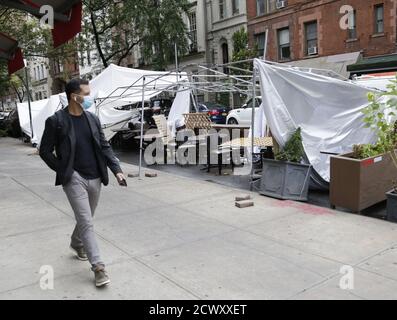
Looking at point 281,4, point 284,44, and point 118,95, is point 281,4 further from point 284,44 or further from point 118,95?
point 118,95

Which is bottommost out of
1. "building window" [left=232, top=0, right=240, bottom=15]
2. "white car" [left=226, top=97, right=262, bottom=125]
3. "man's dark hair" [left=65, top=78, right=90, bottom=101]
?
"white car" [left=226, top=97, right=262, bottom=125]

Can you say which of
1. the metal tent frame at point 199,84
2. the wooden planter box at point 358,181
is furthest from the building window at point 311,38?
the wooden planter box at point 358,181

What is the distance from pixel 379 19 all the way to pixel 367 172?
57.6 feet

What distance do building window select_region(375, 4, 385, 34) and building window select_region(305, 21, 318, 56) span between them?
12.1 ft

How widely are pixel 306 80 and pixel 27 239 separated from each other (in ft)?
17.3

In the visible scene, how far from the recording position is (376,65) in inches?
768

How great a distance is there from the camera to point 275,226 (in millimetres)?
5816

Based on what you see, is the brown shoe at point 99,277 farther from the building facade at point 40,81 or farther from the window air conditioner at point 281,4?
the building facade at point 40,81

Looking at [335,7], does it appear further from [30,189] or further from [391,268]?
[391,268]

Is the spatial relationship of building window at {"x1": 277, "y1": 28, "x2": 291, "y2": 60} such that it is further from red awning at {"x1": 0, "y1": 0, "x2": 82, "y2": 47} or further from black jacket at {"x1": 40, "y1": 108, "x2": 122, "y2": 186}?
black jacket at {"x1": 40, "y1": 108, "x2": 122, "y2": 186}

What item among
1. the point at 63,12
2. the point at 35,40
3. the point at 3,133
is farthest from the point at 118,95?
the point at 35,40

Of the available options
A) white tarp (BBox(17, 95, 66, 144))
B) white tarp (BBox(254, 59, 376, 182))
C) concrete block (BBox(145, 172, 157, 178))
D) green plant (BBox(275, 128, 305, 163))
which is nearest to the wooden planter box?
green plant (BBox(275, 128, 305, 163))

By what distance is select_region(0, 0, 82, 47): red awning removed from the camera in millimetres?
5941

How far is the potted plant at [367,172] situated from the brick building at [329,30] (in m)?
13.9
